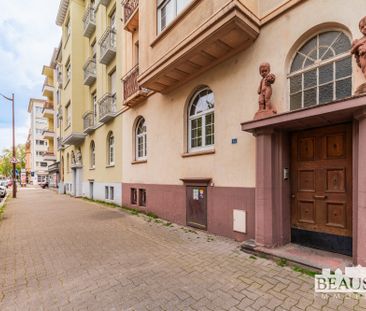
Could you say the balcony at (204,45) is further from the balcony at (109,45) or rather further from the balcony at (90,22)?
the balcony at (90,22)

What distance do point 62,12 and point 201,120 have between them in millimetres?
21726

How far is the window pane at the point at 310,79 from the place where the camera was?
4.70 meters

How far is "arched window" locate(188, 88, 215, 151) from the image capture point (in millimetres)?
6867

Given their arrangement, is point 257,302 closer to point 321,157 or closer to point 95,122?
point 321,157

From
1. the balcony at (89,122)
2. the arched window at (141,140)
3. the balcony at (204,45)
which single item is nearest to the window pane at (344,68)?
the balcony at (204,45)

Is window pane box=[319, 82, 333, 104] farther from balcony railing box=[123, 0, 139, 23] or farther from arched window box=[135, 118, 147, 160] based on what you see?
balcony railing box=[123, 0, 139, 23]

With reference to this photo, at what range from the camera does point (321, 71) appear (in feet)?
15.1

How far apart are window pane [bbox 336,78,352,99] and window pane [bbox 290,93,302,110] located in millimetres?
689

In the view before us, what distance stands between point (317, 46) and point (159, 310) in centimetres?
546

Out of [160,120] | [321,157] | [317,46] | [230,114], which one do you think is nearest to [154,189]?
[160,120]

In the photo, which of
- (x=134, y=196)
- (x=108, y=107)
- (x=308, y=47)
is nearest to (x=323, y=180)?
(x=308, y=47)

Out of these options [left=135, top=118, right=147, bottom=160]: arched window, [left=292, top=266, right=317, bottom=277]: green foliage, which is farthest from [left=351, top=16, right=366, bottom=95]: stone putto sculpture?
[left=135, top=118, right=147, bottom=160]: arched window

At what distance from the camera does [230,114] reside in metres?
6.01

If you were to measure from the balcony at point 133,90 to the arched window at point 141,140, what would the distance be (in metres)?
0.94
